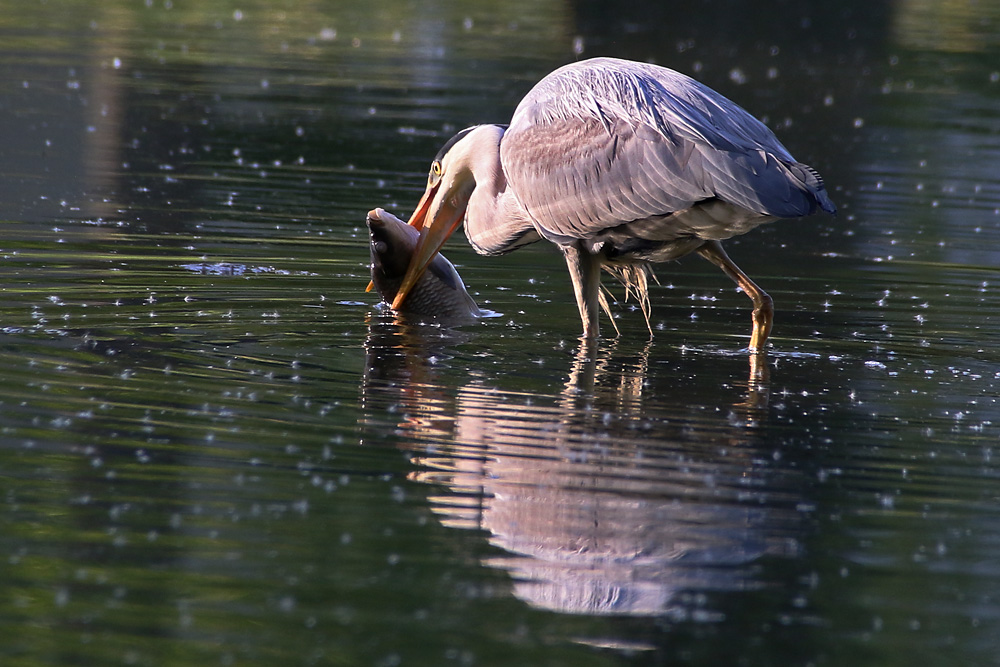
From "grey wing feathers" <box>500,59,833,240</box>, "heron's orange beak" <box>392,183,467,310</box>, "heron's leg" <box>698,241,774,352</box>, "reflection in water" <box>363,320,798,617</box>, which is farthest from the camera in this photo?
"heron's orange beak" <box>392,183,467,310</box>

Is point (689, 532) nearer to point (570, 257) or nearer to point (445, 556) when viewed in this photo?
point (445, 556)

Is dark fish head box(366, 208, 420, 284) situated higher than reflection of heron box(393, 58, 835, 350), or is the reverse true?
reflection of heron box(393, 58, 835, 350)

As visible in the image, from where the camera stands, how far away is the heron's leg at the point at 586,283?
25.9 ft

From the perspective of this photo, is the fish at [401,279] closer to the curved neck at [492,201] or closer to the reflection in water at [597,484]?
the curved neck at [492,201]

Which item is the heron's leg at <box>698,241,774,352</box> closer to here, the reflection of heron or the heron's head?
the reflection of heron

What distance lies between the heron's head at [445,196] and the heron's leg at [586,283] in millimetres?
1021

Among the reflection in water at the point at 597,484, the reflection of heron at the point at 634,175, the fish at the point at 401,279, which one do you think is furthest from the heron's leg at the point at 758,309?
the fish at the point at 401,279

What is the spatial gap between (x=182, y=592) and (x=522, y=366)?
326 cm

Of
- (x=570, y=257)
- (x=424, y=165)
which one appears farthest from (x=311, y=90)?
(x=570, y=257)

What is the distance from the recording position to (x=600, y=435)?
19.5ft

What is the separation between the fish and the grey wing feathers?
89 centimetres

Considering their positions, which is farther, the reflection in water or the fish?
the fish

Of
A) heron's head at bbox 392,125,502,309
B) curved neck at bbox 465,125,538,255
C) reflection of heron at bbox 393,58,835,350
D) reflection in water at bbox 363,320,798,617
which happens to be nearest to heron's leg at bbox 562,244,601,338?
reflection of heron at bbox 393,58,835,350

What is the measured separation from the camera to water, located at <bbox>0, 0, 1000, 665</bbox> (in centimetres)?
407
